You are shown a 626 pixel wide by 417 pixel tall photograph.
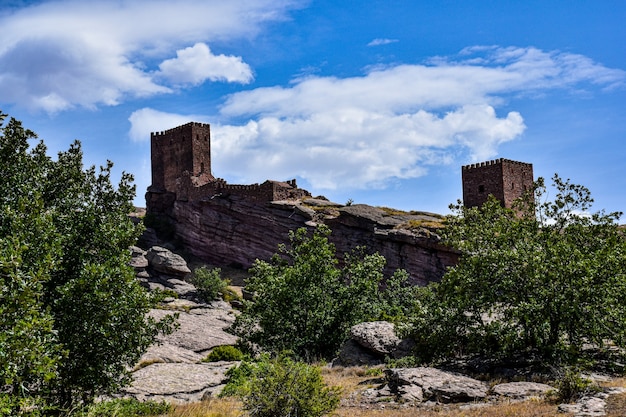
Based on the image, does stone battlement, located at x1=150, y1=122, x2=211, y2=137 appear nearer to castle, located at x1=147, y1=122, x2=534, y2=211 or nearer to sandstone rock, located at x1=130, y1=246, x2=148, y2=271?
castle, located at x1=147, y1=122, x2=534, y2=211

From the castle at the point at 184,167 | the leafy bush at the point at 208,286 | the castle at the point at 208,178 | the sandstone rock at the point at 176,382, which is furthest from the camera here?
the castle at the point at 184,167

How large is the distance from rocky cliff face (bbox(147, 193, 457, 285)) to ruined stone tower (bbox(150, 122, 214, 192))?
2614 mm

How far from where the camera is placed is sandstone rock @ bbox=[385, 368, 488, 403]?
15.1m

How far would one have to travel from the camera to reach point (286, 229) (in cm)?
5462

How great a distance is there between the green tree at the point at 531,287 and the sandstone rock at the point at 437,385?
2637mm

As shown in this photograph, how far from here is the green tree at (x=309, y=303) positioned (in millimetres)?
24531

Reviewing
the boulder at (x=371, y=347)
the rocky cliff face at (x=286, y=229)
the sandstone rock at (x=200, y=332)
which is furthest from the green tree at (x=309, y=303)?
the rocky cliff face at (x=286, y=229)

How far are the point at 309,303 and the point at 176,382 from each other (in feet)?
25.2

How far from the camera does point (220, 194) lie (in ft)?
201

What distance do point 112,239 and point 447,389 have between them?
953cm

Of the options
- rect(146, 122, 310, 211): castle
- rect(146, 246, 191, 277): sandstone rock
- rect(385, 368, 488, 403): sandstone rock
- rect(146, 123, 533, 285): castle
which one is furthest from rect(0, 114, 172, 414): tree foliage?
rect(146, 122, 310, 211): castle

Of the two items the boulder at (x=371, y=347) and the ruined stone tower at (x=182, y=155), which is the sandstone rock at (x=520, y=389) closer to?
the boulder at (x=371, y=347)

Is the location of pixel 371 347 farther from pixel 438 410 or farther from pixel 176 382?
pixel 438 410

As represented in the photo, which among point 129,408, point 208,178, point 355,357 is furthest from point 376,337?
point 208,178
